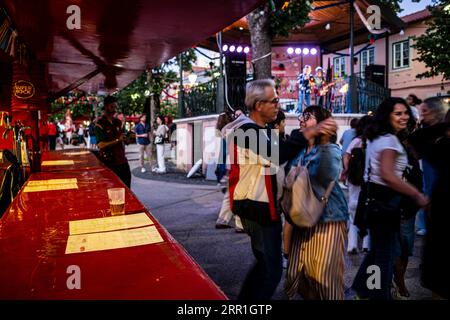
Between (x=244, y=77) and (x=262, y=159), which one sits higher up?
(x=244, y=77)

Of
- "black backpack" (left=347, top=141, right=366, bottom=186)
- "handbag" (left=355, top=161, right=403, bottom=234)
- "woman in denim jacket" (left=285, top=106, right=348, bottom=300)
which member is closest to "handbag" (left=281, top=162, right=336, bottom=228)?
"woman in denim jacket" (left=285, top=106, right=348, bottom=300)

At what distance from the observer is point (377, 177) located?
3.34 metres

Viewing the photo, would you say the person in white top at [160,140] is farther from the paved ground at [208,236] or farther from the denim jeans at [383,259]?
the denim jeans at [383,259]

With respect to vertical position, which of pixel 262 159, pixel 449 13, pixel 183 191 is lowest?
pixel 183 191

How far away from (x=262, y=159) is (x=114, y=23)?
216 centimetres

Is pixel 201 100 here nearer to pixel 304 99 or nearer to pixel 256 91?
pixel 304 99

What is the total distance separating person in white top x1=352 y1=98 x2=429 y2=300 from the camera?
3166mm

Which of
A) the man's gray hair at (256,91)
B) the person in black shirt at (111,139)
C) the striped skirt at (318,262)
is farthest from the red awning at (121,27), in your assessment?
the striped skirt at (318,262)

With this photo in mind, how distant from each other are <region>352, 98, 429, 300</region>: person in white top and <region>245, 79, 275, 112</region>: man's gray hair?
1.08 meters

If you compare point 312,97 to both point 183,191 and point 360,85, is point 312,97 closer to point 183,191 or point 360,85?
point 360,85

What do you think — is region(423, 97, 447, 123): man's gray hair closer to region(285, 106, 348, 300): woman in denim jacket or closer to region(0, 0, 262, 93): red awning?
region(285, 106, 348, 300): woman in denim jacket

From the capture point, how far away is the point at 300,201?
10.1 feet

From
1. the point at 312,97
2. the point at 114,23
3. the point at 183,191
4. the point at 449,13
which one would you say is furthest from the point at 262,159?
the point at 449,13
